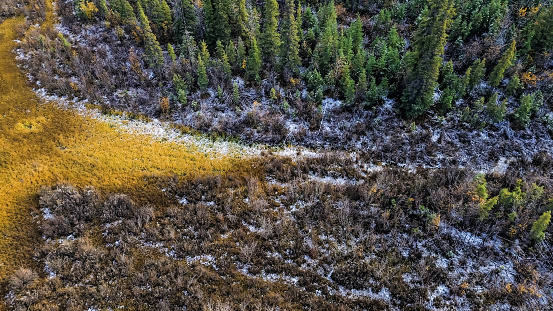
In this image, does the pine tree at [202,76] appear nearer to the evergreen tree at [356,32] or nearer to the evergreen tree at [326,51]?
the evergreen tree at [326,51]

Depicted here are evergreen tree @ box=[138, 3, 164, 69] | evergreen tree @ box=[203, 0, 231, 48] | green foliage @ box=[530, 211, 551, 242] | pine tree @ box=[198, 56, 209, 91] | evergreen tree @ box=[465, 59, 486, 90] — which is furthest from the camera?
evergreen tree @ box=[203, 0, 231, 48]

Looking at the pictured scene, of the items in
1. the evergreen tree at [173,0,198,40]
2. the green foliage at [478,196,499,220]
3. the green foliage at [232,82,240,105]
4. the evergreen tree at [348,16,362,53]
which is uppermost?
the evergreen tree at [173,0,198,40]

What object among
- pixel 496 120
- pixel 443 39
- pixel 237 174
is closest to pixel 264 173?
pixel 237 174

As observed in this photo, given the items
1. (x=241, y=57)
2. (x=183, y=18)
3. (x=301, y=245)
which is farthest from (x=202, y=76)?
(x=301, y=245)

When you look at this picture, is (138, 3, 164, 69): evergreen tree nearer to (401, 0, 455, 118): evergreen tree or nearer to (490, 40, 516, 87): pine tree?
(401, 0, 455, 118): evergreen tree

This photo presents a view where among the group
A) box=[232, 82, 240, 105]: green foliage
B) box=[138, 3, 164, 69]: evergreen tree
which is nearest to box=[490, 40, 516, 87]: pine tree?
box=[232, 82, 240, 105]: green foliage

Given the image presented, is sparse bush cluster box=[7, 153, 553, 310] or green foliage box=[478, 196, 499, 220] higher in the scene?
green foliage box=[478, 196, 499, 220]

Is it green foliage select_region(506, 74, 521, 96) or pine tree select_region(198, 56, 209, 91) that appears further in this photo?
pine tree select_region(198, 56, 209, 91)
